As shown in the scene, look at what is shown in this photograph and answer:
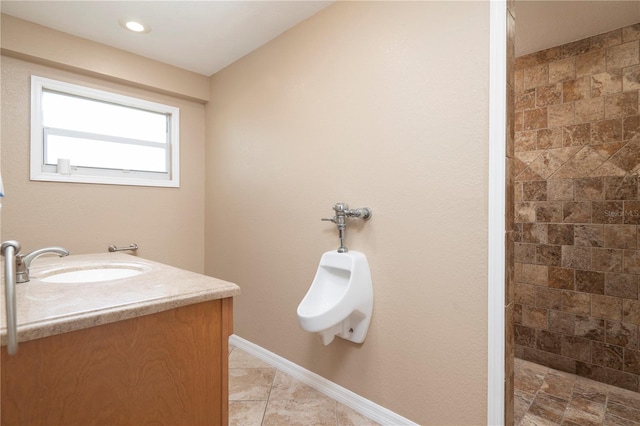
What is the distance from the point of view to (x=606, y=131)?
2172 millimetres

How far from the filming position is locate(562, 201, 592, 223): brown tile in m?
2.24

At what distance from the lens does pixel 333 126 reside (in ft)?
6.31

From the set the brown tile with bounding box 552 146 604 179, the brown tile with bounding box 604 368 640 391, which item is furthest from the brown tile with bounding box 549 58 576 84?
the brown tile with bounding box 604 368 640 391

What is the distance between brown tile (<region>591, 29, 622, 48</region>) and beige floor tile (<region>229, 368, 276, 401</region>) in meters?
3.19

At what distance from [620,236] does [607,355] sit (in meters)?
0.80

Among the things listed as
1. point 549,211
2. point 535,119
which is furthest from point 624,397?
point 535,119

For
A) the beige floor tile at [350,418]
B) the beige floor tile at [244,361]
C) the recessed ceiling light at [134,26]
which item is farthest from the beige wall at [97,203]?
the beige floor tile at [350,418]

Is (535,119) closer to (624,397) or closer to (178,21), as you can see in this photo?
(624,397)

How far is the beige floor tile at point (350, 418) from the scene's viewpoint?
1.70 meters

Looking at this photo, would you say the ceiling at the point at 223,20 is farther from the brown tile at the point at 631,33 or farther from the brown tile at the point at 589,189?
the brown tile at the point at 589,189

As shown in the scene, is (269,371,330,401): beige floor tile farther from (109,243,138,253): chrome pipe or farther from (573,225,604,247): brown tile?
(573,225,604,247): brown tile

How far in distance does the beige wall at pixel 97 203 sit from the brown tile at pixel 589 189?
9.93 feet

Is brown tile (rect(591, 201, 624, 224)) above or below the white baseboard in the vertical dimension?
above

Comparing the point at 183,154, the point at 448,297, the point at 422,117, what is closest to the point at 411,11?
the point at 422,117
